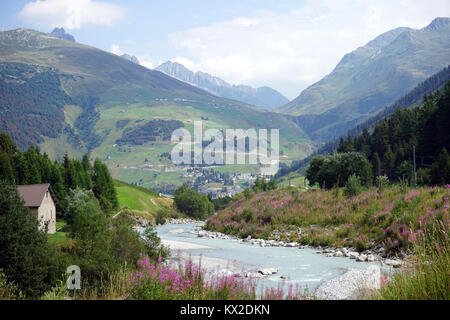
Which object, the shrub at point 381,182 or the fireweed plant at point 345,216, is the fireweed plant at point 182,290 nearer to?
the fireweed plant at point 345,216

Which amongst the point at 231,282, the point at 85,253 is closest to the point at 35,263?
the point at 85,253

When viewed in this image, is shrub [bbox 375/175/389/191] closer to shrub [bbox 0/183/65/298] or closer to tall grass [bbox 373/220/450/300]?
shrub [bbox 0/183/65/298]

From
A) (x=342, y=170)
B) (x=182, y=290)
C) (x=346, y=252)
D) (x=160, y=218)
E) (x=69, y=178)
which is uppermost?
(x=342, y=170)

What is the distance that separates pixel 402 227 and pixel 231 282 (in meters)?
22.9

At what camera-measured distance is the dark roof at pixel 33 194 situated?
50250 millimetres

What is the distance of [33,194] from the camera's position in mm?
52031

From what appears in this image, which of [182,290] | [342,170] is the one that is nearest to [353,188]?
[342,170]

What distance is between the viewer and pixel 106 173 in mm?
92688

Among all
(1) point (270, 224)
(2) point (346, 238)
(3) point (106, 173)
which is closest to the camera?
(2) point (346, 238)

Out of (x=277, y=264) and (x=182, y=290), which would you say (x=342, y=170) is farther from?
(x=182, y=290)

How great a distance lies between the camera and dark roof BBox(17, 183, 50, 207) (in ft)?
165

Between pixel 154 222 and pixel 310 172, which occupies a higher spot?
pixel 310 172
